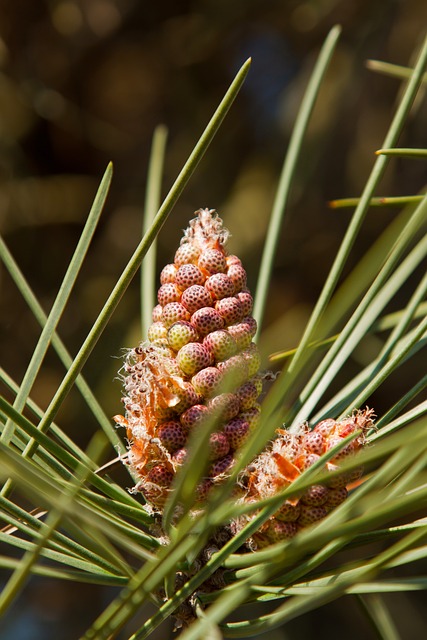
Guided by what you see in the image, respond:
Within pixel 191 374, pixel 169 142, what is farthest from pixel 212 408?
pixel 169 142

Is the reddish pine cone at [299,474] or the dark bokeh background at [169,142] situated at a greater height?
the dark bokeh background at [169,142]

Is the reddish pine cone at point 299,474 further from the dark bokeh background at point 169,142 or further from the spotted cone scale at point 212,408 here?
the dark bokeh background at point 169,142

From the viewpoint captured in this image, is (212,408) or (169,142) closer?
(212,408)

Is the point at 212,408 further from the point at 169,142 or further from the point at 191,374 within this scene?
the point at 169,142

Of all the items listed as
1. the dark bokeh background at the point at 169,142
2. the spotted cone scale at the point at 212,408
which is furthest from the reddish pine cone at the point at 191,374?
the dark bokeh background at the point at 169,142

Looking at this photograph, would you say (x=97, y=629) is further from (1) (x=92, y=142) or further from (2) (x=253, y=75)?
(2) (x=253, y=75)

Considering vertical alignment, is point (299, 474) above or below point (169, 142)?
below
